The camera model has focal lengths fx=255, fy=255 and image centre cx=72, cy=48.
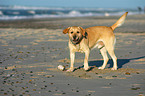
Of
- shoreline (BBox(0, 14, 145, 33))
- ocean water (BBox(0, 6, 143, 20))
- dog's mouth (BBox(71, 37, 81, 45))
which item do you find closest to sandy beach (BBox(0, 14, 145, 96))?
dog's mouth (BBox(71, 37, 81, 45))

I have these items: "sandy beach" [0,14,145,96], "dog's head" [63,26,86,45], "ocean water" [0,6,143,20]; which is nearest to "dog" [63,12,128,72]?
"dog's head" [63,26,86,45]

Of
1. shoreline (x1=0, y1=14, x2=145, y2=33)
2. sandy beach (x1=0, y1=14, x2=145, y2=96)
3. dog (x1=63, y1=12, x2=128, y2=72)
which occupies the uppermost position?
shoreline (x1=0, y1=14, x2=145, y2=33)

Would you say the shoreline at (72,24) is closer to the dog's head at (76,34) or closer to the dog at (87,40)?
the dog at (87,40)

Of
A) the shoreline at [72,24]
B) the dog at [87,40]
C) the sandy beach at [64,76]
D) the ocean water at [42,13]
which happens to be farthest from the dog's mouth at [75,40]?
the ocean water at [42,13]

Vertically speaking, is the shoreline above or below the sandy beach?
above

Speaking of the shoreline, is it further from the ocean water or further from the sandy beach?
the ocean water

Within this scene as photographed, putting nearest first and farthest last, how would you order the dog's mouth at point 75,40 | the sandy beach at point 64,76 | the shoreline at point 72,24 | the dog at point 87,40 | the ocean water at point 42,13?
the sandy beach at point 64,76, the dog's mouth at point 75,40, the dog at point 87,40, the shoreline at point 72,24, the ocean water at point 42,13

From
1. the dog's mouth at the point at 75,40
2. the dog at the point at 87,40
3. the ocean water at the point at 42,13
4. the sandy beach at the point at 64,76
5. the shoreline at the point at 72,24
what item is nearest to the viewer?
the sandy beach at the point at 64,76

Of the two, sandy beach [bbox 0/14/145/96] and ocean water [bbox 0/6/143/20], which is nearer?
sandy beach [bbox 0/14/145/96]

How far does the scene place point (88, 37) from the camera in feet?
24.8

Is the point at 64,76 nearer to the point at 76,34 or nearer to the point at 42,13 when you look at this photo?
the point at 76,34

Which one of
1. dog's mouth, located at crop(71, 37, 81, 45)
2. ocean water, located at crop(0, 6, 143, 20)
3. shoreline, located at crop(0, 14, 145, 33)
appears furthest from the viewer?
ocean water, located at crop(0, 6, 143, 20)

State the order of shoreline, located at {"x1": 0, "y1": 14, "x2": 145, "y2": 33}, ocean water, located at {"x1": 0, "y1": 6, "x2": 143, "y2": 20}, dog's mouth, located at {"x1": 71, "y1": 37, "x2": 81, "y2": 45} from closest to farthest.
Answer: dog's mouth, located at {"x1": 71, "y1": 37, "x2": 81, "y2": 45}
shoreline, located at {"x1": 0, "y1": 14, "x2": 145, "y2": 33}
ocean water, located at {"x1": 0, "y1": 6, "x2": 143, "y2": 20}

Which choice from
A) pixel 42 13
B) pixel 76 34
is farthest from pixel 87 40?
pixel 42 13
